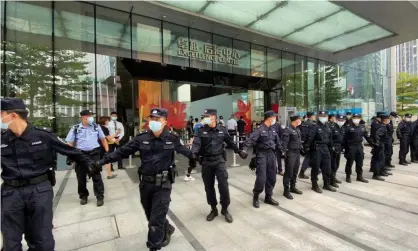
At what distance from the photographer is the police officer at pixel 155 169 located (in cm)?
289

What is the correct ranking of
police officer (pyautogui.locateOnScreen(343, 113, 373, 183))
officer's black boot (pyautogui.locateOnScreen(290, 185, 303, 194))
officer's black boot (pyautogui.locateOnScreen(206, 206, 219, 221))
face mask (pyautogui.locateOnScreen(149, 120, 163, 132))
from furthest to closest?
1. police officer (pyautogui.locateOnScreen(343, 113, 373, 183))
2. officer's black boot (pyautogui.locateOnScreen(290, 185, 303, 194))
3. officer's black boot (pyautogui.locateOnScreen(206, 206, 219, 221))
4. face mask (pyautogui.locateOnScreen(149, 120, 163, 132))

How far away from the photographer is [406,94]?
29.8 meters

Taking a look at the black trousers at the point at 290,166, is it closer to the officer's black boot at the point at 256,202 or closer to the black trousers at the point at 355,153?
the officer's black boot at the point at 256,202

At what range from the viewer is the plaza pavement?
10.8ft

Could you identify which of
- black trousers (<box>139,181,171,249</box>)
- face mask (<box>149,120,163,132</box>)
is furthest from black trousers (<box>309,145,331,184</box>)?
face mask (<box>149,120,163,132</box>)

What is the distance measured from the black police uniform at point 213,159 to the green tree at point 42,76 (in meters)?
7.64

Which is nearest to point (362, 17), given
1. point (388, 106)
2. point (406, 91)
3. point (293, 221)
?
point (293, 221)

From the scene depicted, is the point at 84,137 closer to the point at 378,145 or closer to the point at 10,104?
the point at 10,104

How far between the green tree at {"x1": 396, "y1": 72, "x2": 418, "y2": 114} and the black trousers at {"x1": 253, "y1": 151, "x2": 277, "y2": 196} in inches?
1317

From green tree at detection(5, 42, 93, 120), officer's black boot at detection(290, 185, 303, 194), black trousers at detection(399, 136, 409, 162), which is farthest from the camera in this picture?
black trousers at detection(399, 136, 409, 162)

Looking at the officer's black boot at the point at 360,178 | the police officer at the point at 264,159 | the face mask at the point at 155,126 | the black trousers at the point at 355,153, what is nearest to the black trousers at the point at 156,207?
the face mask at the point at 155,126

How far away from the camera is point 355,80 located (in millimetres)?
22078

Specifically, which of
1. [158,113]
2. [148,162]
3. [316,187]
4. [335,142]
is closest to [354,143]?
[335,142]

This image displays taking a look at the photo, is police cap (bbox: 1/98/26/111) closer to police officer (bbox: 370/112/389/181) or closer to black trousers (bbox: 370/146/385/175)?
police officer (bbox: 370/112/389/181)
